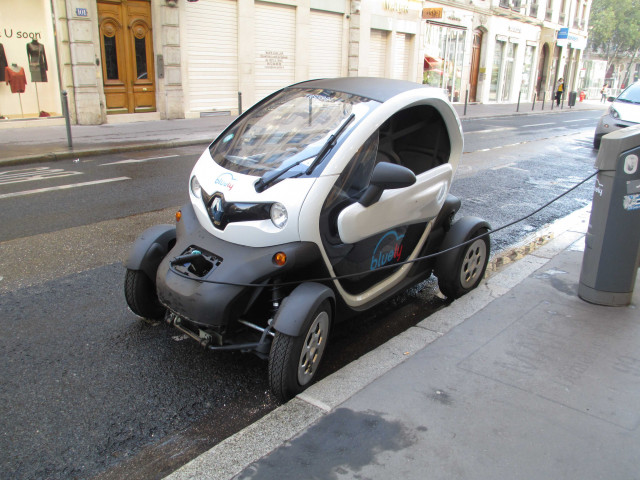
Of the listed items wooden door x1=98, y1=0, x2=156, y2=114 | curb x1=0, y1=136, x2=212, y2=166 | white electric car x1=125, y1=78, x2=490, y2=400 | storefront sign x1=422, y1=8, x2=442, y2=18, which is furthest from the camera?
storefront sign x1=422, y1=8, x2=442, y2=18

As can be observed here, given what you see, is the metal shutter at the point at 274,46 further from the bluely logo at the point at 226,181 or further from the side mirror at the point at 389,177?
the side mirror at the point at 389,177

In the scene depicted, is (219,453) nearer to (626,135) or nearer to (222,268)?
(222,268)

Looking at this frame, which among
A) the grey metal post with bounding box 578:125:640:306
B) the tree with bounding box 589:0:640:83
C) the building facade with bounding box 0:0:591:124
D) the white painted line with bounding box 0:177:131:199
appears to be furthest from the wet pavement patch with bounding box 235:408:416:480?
the tree with bounding box 589:0:640:83

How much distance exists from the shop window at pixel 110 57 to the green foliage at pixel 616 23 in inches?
2528

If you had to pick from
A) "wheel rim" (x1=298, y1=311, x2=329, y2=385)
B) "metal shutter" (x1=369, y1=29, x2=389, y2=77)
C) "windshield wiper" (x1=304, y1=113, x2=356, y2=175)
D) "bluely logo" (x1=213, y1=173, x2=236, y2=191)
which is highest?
"metal shutter" (x1=369, y1=29, x2=389, y2=77)

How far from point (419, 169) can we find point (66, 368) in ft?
9.59

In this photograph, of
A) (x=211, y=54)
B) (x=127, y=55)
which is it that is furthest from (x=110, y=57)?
(x=211, y=54)

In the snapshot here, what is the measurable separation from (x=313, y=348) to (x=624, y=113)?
12.5 m

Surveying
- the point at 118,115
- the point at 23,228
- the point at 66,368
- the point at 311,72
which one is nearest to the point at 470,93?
the point at 311,72

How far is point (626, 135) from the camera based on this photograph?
4.15m

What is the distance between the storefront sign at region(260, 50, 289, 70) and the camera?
2142 centimetres

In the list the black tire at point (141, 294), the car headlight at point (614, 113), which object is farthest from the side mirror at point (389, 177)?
the car headlight at point (614, 113)

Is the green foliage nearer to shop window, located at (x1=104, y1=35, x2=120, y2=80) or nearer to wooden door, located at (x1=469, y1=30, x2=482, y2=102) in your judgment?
wooden door, located at (x1=469, y1=30, x2=482, y2=102)

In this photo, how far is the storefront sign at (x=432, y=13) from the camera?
27.9 meters
